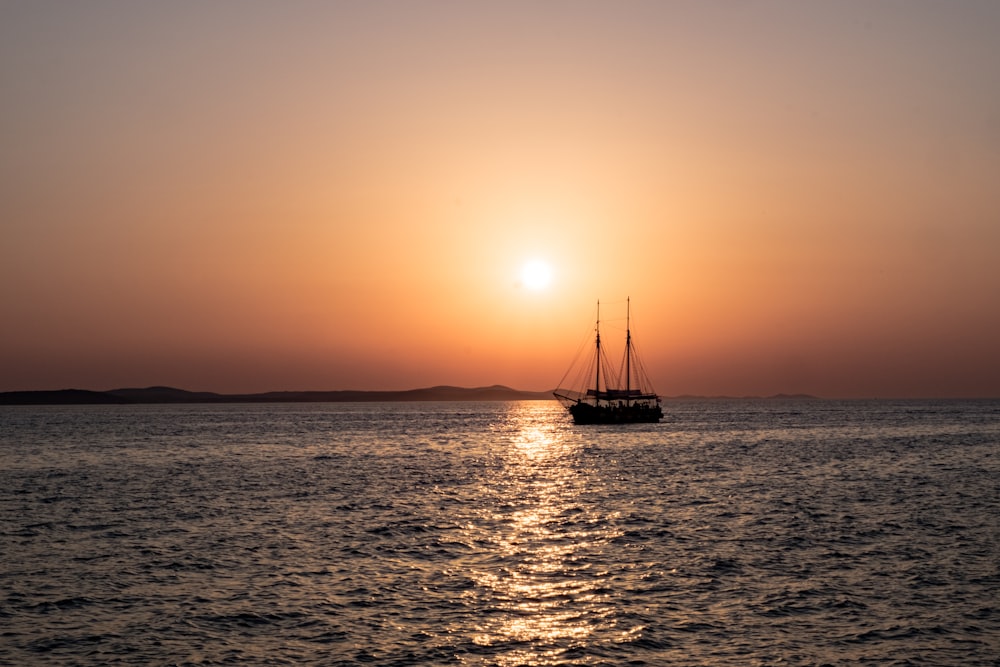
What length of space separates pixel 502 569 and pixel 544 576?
6.61ft

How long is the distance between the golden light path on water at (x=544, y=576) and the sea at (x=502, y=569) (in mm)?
A: 130

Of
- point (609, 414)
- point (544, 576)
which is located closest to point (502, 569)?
point (544, 576)

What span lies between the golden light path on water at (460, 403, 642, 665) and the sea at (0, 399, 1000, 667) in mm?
130

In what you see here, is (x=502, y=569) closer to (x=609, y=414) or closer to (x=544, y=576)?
(x=544, y=576)

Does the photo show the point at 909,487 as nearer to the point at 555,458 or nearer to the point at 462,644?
the point at 555,458

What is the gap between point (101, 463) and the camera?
94.7 metres

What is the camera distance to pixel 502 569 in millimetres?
34812

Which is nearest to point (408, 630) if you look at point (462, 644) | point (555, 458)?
point (462, 644)

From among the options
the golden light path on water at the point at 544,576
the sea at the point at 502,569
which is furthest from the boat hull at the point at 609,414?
the golden light path on water at the point at 544,576

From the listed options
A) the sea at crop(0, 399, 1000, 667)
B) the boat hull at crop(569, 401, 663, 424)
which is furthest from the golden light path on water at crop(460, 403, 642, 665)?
the boat hull at crop(569, 401, 663, 424)

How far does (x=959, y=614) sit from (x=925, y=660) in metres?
5.54

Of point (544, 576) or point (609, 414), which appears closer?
Answer: point (544, 576)

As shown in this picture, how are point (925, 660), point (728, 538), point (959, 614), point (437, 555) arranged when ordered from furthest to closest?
point (728, 538) → point (437, 555) → point (959, 614) → point (925, 660)

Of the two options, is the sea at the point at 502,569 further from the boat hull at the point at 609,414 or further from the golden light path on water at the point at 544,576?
the boat hull at the point at 609,414
